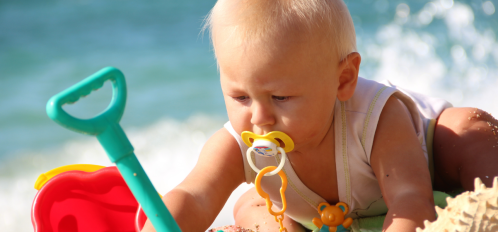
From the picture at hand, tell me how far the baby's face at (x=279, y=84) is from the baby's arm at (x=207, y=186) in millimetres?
187

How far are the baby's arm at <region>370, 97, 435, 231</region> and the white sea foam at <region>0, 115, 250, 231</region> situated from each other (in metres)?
1.04

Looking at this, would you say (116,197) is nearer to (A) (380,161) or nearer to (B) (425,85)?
(A) (380,161)

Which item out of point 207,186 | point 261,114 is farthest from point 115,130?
point 207,186

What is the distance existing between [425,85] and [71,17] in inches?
128

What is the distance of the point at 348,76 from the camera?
1.05m

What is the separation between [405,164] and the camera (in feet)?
3.28

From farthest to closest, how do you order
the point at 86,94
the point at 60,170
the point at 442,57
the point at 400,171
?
the point at 442,57 → the point at 60,170 → the point at 400,171 → the point at 86,94

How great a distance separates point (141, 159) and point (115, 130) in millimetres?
2081

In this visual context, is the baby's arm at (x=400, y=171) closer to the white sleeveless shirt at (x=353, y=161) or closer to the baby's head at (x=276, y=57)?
the white sleeveless shirt at (x=353, y=161)

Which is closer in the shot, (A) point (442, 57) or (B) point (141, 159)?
(B) point (141, 159)

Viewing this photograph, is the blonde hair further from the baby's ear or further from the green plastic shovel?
the green plastic shovel

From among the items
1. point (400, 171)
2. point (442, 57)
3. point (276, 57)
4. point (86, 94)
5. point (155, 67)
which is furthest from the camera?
point (155, 67)

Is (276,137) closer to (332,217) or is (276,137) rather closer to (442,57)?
(332,217)

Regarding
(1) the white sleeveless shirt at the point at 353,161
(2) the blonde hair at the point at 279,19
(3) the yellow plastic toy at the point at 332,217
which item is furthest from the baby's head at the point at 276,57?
(3) the yellow plastic toy at the point at 332,217
